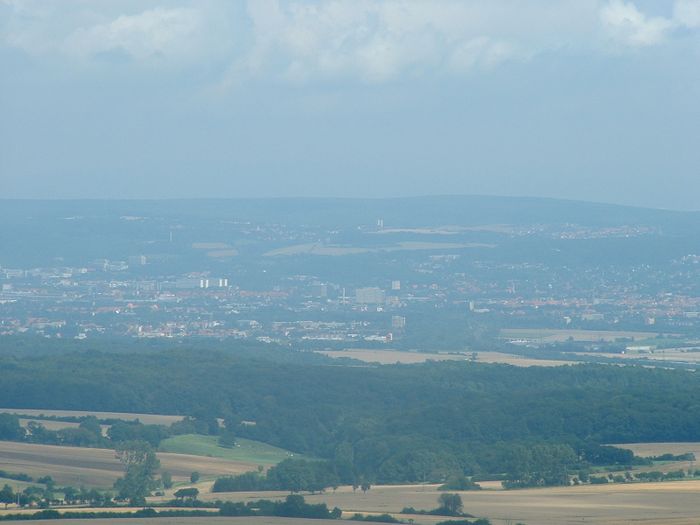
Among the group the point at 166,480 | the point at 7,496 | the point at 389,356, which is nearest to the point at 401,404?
the point at 166,480

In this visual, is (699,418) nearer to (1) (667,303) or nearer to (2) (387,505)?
(2) (387,505)

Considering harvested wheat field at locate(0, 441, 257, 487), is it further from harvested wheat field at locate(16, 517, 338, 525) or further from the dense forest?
harvested wheat field at locate(16, 517, 338, 525)

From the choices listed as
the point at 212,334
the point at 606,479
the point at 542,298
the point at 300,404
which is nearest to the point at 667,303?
the point at 542,298

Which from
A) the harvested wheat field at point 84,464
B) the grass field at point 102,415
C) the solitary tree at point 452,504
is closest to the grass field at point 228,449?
the harvested wheat field at point 84,464

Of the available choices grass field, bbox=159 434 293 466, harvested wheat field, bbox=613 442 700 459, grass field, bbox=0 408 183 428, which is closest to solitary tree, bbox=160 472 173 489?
grass field, bbox=159 434 293 466

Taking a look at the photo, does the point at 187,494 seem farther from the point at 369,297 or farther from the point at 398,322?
the point at 369,297
